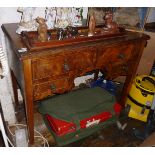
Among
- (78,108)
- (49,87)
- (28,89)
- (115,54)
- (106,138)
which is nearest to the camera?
(28,89)

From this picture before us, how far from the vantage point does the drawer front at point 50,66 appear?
1.52m

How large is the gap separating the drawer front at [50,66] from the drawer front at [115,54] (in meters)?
0.35

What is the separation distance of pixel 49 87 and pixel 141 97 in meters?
1.23

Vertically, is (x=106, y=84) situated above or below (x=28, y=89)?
below

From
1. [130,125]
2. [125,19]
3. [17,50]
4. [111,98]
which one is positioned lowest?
[130,125]

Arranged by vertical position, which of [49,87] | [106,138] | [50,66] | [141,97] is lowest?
[106,138]

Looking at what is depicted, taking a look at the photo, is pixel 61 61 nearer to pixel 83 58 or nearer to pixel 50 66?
pixel 50 66

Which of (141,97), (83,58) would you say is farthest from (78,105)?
(141,97)

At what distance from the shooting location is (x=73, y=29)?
5.95 feet

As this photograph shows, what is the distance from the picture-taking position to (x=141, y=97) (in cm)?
234

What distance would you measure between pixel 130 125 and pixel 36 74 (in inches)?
57.1
